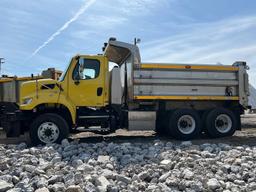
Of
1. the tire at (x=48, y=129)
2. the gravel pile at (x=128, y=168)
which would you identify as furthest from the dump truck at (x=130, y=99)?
the gravel pile at (x=128, y=168)

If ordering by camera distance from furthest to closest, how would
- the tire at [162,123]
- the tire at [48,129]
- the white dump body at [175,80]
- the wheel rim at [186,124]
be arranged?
the tire at [162,123], the wheel rim at [186,124], the white dump body at [175,80], the tire at [48,129]

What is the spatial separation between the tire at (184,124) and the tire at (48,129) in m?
3.69

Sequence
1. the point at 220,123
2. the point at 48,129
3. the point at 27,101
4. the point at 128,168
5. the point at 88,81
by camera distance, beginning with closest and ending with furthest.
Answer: the point at 128,168, the point at 48,129, the point at 27,101, the point at 88,81, the point at 220,123

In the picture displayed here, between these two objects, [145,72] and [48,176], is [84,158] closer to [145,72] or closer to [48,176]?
[48,176]

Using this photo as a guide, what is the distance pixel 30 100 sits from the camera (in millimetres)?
11391

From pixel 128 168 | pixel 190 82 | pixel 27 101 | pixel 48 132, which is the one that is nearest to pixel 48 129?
pixel 48 132

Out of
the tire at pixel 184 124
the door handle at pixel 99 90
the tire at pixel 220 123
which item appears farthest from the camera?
the tire at pixel 220 123

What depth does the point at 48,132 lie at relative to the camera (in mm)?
11156

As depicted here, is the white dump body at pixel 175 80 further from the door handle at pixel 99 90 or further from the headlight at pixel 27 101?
the headlight at pixel 27 101

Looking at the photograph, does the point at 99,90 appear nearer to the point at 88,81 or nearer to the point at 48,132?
the point at 88,81

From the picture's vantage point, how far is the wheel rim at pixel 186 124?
1269 cm

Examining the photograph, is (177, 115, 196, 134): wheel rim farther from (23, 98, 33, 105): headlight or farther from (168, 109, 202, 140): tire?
(23, 98, 33, 105): headlight

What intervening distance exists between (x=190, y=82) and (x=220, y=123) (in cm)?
192

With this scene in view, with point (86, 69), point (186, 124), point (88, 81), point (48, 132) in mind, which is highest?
point (86, 69)
